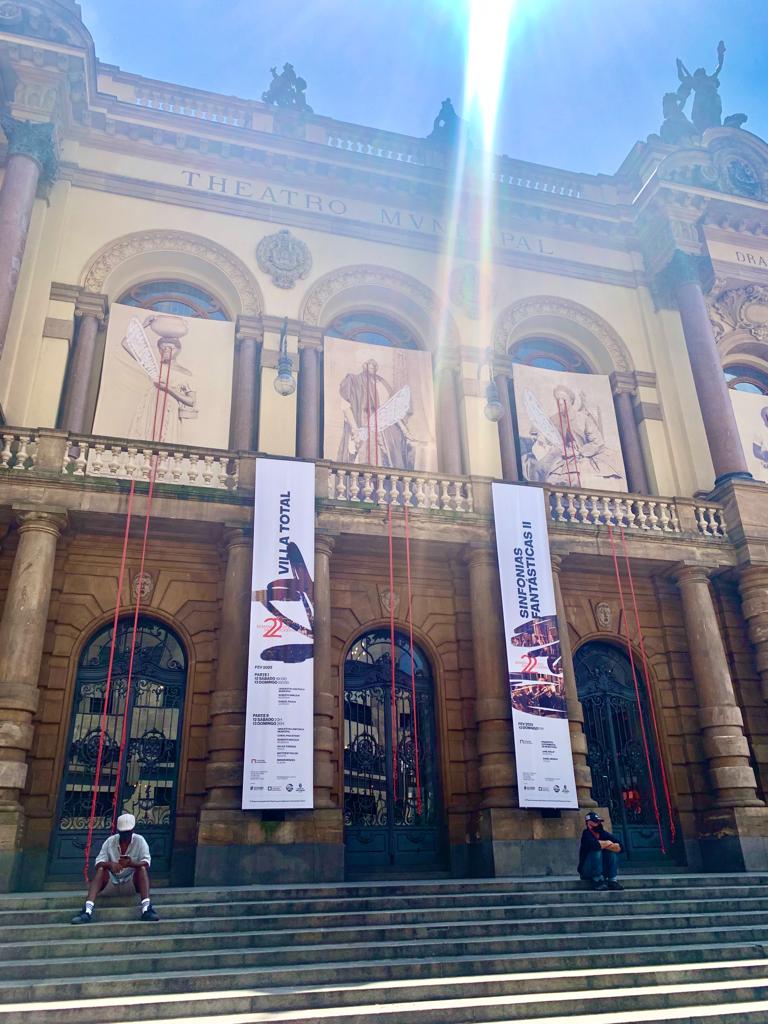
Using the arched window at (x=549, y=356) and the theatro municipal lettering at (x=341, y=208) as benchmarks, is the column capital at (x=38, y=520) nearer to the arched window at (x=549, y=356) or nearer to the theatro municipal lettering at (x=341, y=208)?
the theatro municipal lettering at (x=341, y=208)

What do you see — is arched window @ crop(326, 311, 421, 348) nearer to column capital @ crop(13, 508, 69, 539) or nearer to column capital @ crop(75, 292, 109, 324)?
column capital @ crop(75, 292, 109, 324)

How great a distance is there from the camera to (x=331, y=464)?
600 inches

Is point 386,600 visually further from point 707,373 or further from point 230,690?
point 707,373

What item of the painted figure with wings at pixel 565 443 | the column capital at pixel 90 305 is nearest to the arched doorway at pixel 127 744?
the column capital at pixel 90 305

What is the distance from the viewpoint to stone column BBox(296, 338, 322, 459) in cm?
1730

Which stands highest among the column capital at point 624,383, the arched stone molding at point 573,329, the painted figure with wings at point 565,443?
the arched stone molding at point 573,329

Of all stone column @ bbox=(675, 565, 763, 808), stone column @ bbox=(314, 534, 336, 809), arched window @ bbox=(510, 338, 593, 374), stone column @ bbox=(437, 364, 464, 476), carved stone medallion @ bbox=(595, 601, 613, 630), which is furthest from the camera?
arched window @ bbox=(510, 338, 593, 374)

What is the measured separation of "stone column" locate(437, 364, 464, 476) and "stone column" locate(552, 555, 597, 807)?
4.04m

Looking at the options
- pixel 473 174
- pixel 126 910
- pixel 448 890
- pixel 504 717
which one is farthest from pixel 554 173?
pixel 126 910

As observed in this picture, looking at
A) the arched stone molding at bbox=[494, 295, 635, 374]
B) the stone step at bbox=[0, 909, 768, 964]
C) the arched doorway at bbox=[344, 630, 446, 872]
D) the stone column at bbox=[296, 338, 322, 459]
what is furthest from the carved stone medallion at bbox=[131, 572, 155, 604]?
the arched stone molding at bbox=[494, 295, 635, 374]

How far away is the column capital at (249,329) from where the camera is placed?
18.0 meters

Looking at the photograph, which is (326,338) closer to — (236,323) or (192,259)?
(236,323)

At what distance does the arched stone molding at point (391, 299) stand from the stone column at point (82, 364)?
5023 millimetres

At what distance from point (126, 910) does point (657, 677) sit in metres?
11.2
